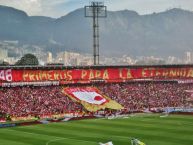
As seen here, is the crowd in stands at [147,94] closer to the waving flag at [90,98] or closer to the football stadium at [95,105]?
the football stadium at [95,105]

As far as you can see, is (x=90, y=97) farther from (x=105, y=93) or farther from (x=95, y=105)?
(x=105, y=93)

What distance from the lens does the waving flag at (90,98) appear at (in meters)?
81.9

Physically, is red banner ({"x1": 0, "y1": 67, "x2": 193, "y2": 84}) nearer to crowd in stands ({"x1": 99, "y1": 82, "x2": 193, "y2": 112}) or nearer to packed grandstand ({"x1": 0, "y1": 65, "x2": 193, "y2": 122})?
packed grandstand ({"x1": 0, "y1": 65, "x2": 193, "y2": 122})

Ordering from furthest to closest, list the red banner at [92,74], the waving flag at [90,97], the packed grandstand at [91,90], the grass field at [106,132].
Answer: the waving flag at [90,97] → the red banner at [92,74] → the packed grandstand at [91,90] → the grass field at [106,132]

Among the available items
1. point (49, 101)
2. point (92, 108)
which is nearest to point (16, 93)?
point (49, 101)

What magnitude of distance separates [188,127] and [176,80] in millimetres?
42926

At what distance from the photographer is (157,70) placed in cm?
9688

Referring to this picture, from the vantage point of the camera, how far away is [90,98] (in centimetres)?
8331

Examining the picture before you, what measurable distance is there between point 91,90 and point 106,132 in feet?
114

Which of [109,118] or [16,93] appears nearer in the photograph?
[109,118]

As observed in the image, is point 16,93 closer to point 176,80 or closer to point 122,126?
point 122,126

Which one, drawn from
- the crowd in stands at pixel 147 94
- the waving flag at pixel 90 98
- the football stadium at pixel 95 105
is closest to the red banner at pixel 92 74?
the football stadium at pixel 95 105

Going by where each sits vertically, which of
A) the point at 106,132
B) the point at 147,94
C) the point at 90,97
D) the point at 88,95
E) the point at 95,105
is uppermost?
the point at 88,95

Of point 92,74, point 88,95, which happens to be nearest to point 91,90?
point 88,95
